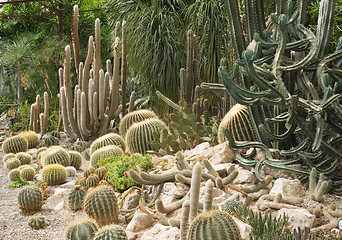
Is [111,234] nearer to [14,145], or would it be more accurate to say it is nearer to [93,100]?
[93,100]

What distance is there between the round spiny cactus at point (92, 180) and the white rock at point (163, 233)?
1678mm

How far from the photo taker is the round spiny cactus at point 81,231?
101 inches

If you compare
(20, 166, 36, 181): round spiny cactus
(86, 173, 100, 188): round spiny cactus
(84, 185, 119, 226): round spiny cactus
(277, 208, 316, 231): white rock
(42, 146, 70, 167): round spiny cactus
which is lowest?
(20, 166, 36, 181): round spiny cactus

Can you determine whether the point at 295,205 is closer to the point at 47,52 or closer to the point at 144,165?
the point at 144,165

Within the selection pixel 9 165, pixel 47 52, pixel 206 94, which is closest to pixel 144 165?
pixel 9 165

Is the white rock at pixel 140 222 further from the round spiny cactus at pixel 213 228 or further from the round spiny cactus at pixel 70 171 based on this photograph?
the round spiny cactus at pixel 70 171

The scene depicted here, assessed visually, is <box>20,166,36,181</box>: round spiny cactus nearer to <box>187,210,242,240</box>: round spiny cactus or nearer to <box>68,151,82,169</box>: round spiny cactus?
<box>68,151,82,169</box>: round spiny cactus

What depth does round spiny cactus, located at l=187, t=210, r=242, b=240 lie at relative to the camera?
5.72ft

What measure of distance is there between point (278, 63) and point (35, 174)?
3882 millimetres

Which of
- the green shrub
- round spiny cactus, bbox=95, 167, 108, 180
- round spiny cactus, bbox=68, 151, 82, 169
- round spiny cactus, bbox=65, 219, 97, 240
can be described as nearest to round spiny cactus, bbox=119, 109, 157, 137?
round spiny cactus, bbox=68, 151, 82, 169

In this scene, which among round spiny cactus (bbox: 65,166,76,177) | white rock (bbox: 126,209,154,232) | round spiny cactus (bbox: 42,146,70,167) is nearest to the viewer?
white rock (bbox: 126,209,154,232)

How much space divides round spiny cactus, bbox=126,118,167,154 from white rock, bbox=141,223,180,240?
2.42 meters

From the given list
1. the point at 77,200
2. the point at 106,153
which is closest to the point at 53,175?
the point at 106,153

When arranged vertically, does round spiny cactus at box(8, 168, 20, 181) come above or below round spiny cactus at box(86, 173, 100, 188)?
below
